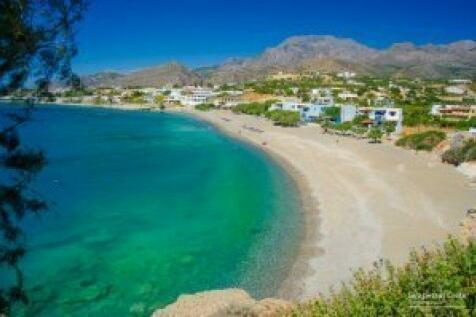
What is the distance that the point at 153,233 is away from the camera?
110ft

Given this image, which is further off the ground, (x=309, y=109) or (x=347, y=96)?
(x=347, y=96)

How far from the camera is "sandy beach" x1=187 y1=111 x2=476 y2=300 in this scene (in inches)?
1026

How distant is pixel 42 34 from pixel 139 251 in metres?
20.5

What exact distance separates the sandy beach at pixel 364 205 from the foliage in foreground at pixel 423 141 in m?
2.04

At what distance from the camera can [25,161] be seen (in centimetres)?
1152

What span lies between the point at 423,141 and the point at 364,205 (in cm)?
3519

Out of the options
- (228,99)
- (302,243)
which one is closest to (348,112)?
(302,243)

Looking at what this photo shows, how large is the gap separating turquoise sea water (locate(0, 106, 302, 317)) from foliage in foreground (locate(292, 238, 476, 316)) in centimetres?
943

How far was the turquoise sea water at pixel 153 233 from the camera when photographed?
2392 cm

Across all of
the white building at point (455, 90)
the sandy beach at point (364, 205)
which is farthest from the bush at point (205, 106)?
the sandy beach at point (364, 205)

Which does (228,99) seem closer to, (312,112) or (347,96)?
(347,96)

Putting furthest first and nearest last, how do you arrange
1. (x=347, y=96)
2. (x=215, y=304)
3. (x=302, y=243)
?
(x=347, y=96), (x=302, y=243), (x=215, y=304)

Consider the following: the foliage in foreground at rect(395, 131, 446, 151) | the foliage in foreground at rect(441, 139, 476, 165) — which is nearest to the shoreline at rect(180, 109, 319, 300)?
the foliage in foreground at rect(441, 139, 476, 165)

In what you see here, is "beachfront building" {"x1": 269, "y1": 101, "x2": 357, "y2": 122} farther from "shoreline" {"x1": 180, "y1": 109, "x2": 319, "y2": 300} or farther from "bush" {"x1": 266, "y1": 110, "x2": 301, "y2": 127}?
"shoreline" {"x1": 180, "y1": 109, "x2": 319, "y2": 300}
